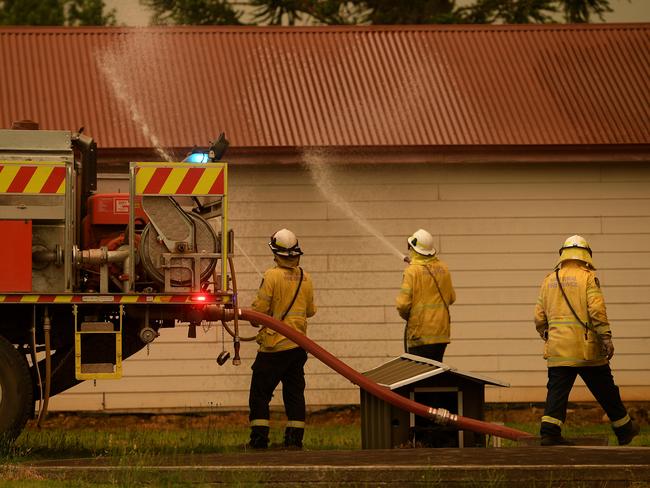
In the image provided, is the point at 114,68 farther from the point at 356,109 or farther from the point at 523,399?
the point at 523,399

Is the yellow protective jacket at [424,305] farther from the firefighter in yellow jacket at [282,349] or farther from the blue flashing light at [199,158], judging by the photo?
the blue flashing light at [199,158]

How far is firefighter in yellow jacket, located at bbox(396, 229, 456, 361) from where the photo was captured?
14375 millimetres

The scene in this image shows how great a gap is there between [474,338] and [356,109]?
2.79m

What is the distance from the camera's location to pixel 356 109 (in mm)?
17750

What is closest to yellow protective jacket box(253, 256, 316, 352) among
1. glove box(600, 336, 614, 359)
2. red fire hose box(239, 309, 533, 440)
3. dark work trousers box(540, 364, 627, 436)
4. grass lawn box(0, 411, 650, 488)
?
red fire hose box(239, 309, 533, 440)

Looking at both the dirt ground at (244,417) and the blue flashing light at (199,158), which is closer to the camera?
the blue flashing light at (199,158)

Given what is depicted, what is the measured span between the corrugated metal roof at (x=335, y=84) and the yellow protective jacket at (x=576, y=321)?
4.63 m

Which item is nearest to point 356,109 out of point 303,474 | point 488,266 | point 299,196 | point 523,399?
point 299,196

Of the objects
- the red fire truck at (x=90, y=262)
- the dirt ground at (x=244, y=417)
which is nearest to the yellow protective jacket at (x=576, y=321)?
the red fire truck at (x=90, y=262)

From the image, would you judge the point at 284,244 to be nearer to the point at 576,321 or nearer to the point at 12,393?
the point at 576,321

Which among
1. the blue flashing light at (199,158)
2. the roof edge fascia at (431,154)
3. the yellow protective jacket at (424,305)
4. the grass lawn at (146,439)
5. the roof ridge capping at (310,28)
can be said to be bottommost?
the grass lawn at (146,439)

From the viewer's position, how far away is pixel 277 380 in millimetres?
13594

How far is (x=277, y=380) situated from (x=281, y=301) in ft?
2.16

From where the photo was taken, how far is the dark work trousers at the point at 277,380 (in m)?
13.5
